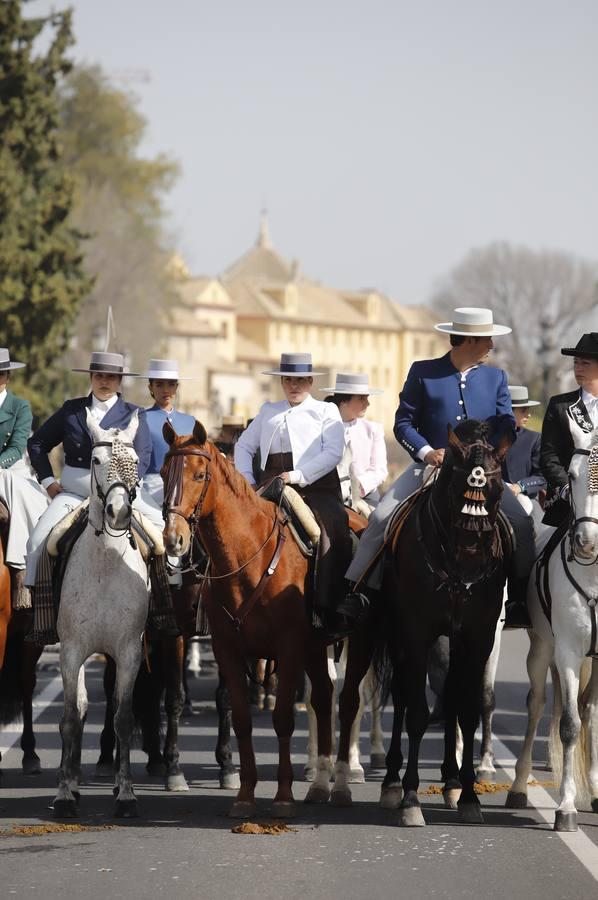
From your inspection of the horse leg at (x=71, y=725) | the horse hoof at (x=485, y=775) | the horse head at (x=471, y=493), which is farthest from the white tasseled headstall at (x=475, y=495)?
the horse hoof at (x=485, y=775)

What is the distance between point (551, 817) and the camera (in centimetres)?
1148

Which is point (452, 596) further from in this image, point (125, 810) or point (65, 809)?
point (65, 809)

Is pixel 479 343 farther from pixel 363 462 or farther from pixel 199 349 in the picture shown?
pixel 199 349

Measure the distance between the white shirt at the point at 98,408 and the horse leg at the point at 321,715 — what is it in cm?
224

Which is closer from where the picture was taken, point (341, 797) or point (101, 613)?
point (101, 613)

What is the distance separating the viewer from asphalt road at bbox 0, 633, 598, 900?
9.38 metres

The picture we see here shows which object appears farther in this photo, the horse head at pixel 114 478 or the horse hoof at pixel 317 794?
the horse hoof at pixel 317 794

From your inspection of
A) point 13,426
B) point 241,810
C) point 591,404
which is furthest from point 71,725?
point 591,404

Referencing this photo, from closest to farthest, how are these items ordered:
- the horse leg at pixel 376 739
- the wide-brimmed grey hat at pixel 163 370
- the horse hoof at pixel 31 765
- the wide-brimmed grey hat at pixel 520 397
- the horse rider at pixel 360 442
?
1. the horse hoof at pixel 31 765
2. the horse leg at pixel 376 739
3. the wide-brimmed grey hat at pixel 163 370
4. the wide-brimmed grey hat at pixel 520 397
5. the horse rider at pixel 360 442

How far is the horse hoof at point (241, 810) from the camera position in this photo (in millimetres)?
11414

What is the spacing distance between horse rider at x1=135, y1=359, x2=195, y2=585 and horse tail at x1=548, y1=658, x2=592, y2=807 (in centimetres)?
273

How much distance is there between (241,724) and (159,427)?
3600 millimetres

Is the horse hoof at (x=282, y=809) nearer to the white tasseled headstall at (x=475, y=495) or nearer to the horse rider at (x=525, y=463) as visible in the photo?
the white tasseled headstall at (x=475, y=495)

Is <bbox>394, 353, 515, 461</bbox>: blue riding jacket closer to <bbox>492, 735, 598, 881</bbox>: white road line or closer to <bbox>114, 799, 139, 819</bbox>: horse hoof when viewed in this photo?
<bbox>492, 735, 598, 881</bbox>: white road line
